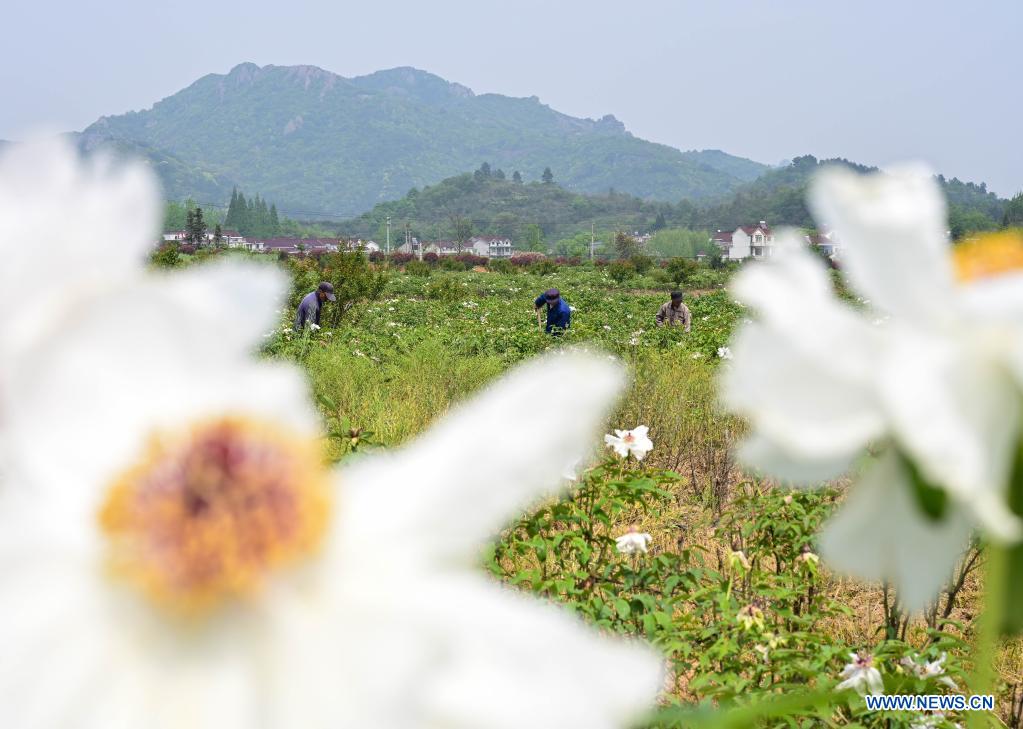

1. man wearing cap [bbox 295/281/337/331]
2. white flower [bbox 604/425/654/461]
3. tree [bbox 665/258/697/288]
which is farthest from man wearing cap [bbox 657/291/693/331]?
tree [bbox 665/258/697/288]

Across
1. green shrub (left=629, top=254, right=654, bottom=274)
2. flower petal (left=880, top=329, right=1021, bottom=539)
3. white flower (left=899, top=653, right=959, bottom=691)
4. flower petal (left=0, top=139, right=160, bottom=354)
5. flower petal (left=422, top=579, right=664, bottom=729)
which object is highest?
green shrub (left=629, top=254, right=654, bottom=274)

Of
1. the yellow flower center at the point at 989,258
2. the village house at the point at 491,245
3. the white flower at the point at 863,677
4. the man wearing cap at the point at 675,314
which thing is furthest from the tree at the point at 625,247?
the yellow flower center at the point at 989,258

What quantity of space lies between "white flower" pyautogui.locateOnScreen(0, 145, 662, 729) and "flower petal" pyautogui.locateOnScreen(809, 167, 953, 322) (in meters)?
0.11

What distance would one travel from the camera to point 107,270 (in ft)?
1.12

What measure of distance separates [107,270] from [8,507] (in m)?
0.09

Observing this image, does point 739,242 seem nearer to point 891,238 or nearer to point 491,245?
point 491,245

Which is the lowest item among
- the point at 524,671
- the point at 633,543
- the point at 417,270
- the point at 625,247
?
the point at 633,543

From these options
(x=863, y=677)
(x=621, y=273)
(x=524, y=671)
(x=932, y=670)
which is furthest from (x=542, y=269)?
(x=524, y=671)

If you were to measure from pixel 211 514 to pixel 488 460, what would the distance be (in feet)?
0.35

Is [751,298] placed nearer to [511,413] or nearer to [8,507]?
[511,413]

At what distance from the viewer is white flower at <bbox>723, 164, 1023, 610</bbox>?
1.00 feet

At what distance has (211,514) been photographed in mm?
336

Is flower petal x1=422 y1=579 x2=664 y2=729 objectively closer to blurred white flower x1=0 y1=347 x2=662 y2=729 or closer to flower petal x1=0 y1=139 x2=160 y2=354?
blurred white flower x1=0 y1=347 x2=662 y2=729

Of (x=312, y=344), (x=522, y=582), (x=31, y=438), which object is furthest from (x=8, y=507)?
(x=312, y=344)
